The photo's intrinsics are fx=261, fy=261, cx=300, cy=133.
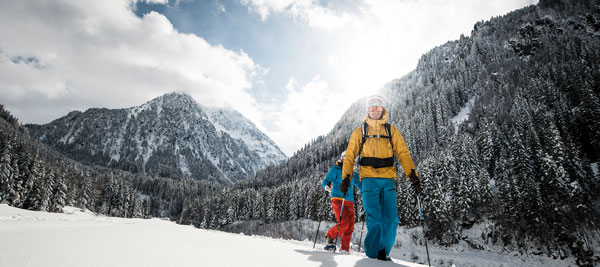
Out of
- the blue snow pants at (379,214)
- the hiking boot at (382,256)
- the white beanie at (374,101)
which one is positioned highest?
the white beanie at (374,101)

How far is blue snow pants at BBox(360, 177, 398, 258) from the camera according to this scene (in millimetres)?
4594

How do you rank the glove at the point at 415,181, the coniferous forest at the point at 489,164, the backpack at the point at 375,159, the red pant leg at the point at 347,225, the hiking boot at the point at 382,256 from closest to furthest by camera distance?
the hiking boot at the point at 382,256 → the glove at the point at 415,181 → the backpack at the point at 375,159 → the red pant leg at the point at 347,225 → the coniferous forest at the point at 489,164

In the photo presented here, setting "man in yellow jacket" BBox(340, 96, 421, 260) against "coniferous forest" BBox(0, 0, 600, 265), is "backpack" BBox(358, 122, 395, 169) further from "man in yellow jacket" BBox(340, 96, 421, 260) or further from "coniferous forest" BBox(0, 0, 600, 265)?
"coniferous forest" BBox(0, 0, 600, 265)

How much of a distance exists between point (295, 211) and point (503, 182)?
47.5 metres

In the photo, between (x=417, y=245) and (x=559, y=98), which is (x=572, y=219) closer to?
(x=417, y=245)

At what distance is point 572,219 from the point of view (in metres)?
27.8

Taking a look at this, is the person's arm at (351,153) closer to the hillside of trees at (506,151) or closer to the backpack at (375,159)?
the backpack at (375,159)

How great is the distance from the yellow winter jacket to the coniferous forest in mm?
8165

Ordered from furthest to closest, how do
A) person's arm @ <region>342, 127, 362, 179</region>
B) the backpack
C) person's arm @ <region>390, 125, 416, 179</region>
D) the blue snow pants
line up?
person's arm @ <region>342, 127, 362, 179</region>, person's arm @ <region>390, 125, 416, 179</region>, the backpack, the blue snow pants

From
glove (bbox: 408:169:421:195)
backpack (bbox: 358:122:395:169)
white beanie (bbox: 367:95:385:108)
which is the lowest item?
glove (bbox: 408:169:421:195)

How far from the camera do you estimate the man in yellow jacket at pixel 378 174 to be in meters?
4.65

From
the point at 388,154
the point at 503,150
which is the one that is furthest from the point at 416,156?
the point at 388,154

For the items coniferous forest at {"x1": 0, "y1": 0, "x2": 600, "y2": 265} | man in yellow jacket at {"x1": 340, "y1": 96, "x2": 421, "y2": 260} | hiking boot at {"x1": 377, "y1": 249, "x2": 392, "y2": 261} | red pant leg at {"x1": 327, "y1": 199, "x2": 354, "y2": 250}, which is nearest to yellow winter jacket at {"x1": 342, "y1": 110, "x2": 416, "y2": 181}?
man in yellow jacket at {"x1": 340, "y1": 96, "x2": 421, "y2": 260}

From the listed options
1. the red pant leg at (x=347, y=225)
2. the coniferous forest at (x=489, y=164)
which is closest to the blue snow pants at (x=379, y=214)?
the red pant leg at (x=347, y=225)
